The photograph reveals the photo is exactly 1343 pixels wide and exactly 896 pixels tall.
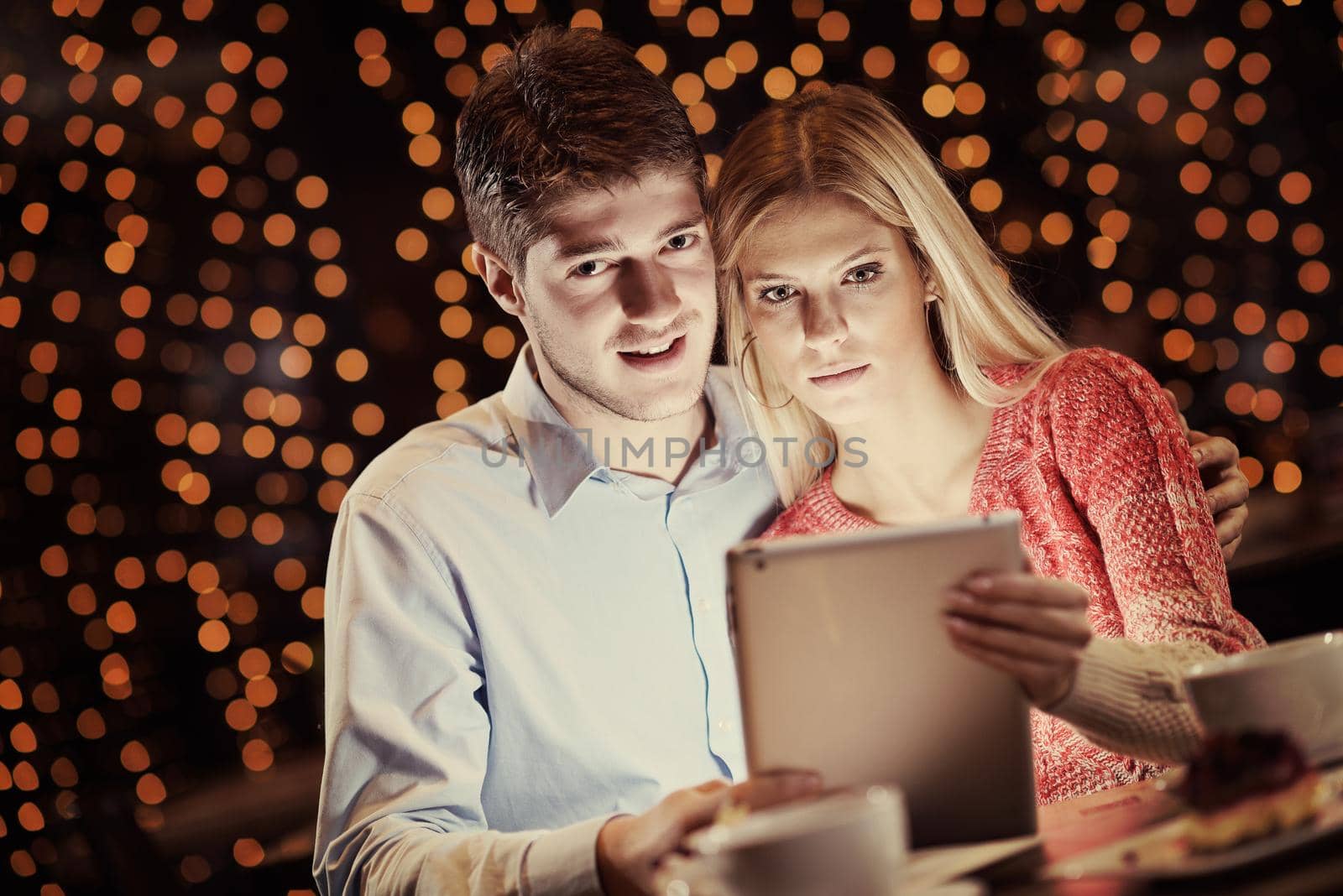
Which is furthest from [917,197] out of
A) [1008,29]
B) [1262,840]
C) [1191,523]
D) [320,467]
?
[1008,29]

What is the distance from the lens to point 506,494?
142cm

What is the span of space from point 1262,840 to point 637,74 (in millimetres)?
1084

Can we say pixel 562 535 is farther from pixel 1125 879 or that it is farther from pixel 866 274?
pixel 1125 879

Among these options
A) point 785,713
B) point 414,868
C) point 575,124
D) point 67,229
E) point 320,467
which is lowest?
point 414,868

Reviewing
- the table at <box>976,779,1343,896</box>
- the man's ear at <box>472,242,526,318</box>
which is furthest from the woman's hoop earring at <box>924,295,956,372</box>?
the table at <box>976,779,1343,896</box>

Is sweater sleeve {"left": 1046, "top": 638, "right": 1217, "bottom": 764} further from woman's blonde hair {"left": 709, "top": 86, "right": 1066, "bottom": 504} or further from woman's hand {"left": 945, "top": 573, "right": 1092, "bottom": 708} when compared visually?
woman's blonde hair {"left": 709, "top": 86, "right": 1066, "bottom": 504}

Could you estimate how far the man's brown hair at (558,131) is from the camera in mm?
1344

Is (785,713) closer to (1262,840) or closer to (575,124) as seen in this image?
(1262,840)

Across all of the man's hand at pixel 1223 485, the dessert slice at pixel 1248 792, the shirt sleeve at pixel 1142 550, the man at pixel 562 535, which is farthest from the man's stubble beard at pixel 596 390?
the dessert slice at pixel 1248 792

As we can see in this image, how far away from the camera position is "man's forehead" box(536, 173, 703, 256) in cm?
135

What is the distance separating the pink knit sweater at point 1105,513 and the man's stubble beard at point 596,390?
247mm

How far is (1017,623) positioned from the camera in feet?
2.67

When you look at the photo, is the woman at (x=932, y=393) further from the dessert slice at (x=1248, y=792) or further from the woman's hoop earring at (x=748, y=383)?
the dessert slice at (x=1248, y=792)

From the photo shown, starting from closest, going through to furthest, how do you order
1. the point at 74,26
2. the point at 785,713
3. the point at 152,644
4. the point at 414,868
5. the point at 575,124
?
the point at 785,713
the point at 414,868
the point at 575,124
the point at 74,26
the point at 152,644
